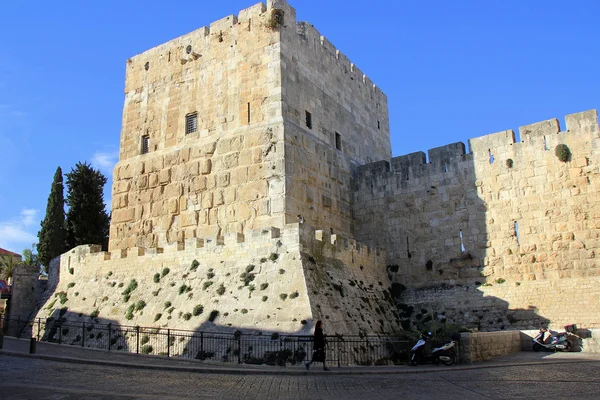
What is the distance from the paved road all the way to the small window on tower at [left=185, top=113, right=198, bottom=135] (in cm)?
1055

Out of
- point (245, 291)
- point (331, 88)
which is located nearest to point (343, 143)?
point (331, 88)

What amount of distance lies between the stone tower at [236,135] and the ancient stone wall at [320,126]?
46mm

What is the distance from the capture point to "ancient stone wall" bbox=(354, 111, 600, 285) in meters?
17.0

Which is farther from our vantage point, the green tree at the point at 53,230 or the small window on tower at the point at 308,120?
the green tree at the point at 53,230

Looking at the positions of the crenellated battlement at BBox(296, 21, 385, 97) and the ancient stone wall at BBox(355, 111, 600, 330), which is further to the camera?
the crenellated battlement at BBox(296, 21, 385, 97)

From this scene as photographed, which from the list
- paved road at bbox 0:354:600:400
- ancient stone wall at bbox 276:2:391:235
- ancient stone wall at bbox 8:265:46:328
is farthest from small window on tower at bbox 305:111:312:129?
ancient stone wall at bbox 8:265:46:328

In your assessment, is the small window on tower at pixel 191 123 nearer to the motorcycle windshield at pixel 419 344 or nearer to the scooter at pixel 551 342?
the motorcycle windshield at pixel 419 344

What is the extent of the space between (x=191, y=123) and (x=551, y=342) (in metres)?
14.2

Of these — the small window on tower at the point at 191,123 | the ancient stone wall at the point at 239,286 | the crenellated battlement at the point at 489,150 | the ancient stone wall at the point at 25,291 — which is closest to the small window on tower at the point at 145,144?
the small window on tower at the point at 191,123

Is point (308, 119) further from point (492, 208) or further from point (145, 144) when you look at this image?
point (492, 208)

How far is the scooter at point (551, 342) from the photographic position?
14820 millimetres

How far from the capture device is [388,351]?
14180 mm

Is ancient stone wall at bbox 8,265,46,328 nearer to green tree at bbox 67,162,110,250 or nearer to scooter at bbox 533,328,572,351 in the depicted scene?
green tree at bbox 67,162,110,250

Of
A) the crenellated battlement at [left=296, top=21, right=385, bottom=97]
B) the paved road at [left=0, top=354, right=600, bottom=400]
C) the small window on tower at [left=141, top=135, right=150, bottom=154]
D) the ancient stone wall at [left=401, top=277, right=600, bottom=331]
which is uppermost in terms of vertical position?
the crenellated battlement at [left=296, top=21, right=385, bottom=97]
